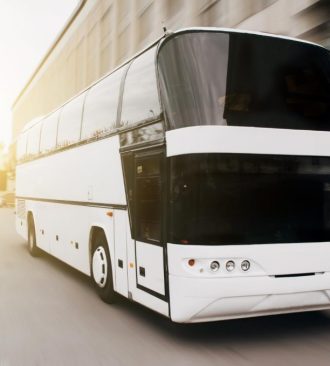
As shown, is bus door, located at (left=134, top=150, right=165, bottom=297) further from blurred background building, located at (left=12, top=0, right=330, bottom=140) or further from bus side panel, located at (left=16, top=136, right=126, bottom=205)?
blurred background building, located at (left=12, top=0, right=330, bottom=140)

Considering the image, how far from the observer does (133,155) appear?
6.82 m

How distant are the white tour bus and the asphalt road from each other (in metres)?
0.35

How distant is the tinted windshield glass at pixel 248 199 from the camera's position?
18.1ft

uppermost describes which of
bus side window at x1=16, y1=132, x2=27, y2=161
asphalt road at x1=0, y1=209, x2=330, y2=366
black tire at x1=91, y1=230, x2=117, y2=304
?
bus side window at x1=16, y1=132, x2=27, y2=161

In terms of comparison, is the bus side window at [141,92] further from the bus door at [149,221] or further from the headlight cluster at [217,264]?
the headlight cluster at [217,264]

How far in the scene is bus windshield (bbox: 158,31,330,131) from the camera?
5.70 meters

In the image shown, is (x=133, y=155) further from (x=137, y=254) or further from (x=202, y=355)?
(x=202, y=355)

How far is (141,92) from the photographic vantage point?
6.82 meters

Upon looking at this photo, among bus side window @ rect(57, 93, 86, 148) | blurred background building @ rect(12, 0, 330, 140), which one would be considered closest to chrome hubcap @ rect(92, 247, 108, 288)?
bus side window @ rect(57, 93, 86, 148)

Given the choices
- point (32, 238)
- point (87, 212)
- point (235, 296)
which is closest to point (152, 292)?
point (235, 296)

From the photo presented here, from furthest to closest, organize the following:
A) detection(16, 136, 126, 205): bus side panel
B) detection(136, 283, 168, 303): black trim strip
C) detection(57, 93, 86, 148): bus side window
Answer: detection(57, 93, 86, 148): bus side window
detection(16, 136, 126, 205): bus side panel
detection(136, 283, 168, 303): black trim strip

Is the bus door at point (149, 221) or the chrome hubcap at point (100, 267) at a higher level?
the bus door at point (149, 221)

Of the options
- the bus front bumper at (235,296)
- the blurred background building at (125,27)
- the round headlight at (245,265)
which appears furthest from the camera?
the blurred background building at (125,27)

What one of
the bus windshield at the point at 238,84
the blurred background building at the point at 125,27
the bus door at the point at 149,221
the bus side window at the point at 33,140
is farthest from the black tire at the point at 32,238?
the bus windshield at the point at 238,84
